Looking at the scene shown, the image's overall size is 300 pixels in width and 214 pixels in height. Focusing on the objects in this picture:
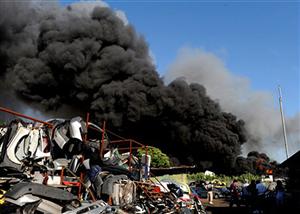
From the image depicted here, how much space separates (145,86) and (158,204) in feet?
83.9

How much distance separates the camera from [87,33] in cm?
3397

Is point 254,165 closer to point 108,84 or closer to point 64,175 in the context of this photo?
point 108,84

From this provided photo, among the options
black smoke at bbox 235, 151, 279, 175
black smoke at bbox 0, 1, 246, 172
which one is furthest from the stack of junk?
black smoke at bbox 235, 151, 279, 175

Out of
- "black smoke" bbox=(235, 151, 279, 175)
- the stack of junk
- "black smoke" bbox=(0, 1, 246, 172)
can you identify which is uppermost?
"black smoke" bbox=(0, 1, 246, 172)

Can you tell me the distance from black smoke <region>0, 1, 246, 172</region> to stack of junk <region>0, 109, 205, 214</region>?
79.7 feet

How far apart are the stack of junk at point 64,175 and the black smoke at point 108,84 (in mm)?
24295

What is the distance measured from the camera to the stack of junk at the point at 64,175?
17.8 ft

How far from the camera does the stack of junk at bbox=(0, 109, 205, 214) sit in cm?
542

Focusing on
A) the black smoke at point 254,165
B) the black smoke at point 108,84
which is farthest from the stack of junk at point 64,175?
the black smoke at point 254,165

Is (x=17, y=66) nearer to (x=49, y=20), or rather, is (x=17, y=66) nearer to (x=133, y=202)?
(x=49, y=20)

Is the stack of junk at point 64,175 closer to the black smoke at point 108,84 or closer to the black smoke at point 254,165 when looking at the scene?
the black smoke at point 108,84

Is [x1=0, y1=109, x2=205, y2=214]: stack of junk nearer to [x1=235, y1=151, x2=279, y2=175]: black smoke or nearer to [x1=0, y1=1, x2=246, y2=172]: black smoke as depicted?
[x1=0, y1=1, x2=246, y2=172]: black smoke

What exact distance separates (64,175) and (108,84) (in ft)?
89.7

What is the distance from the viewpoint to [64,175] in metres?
7.03
